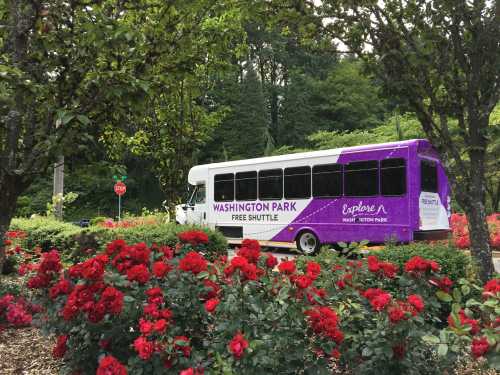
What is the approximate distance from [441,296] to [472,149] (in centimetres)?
306

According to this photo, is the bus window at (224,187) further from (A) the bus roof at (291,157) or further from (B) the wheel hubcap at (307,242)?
(B) the wheel hubcap at (307,242)

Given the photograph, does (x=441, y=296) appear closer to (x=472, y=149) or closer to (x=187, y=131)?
(x=472, y=149)

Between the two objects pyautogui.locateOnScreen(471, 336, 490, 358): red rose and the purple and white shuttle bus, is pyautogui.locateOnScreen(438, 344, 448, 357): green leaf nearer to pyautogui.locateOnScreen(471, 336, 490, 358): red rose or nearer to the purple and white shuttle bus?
pyautogui.locateOnScreen(471, 336, 490, 358): red rose

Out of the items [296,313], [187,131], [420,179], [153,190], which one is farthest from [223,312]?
[153,190]

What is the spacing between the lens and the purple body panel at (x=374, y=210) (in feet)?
37.8

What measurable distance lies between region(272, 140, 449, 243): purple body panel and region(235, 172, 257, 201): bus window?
211cm

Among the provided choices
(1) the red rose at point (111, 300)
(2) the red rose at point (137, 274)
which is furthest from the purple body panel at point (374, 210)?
(1) the red rose at point (111, 300)

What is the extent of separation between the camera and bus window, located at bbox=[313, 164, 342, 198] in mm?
13141

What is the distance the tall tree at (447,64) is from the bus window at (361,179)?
6.65m

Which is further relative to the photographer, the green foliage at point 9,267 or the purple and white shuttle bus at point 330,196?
the purple and white shuttle bus at point 330,196

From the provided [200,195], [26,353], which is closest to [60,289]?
[26,353]

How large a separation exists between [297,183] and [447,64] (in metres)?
9.11

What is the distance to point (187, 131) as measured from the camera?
9.79 m

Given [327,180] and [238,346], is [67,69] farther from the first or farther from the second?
[327,180]
